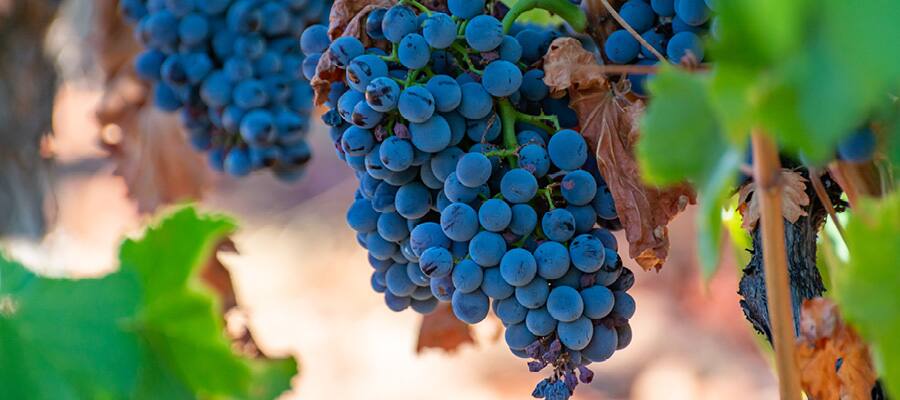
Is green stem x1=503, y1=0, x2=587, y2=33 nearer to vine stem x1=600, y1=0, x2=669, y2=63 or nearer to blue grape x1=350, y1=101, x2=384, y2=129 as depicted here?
vine stem x1=600, y1=0, x2=669, y2=63

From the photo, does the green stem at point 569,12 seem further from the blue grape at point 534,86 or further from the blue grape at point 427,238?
the blue grape at point 427,238

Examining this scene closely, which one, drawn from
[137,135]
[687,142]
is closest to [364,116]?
[687,142]

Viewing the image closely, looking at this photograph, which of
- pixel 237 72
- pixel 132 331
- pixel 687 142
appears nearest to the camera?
pixel 687 142

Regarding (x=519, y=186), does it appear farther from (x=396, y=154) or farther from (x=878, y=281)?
(x=878, y=281)

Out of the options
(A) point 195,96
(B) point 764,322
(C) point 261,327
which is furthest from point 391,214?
(C) point 261,327

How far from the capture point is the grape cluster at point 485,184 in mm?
719

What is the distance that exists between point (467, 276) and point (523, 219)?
0.06 meters

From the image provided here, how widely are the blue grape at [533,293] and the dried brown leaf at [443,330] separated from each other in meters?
0.36

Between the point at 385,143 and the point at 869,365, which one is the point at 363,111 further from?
the point at 869,365

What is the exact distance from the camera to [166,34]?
1.21m

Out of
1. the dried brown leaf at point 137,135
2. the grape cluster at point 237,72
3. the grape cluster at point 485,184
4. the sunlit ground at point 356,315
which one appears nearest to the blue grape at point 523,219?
the grape cluster at point 485,184

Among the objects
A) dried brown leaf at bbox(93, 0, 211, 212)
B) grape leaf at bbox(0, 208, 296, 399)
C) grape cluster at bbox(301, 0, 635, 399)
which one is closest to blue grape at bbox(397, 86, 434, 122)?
grape cluster at bbox(301, 0, 635, 399)

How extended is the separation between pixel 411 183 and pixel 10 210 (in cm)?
100

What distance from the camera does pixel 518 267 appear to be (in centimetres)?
71
